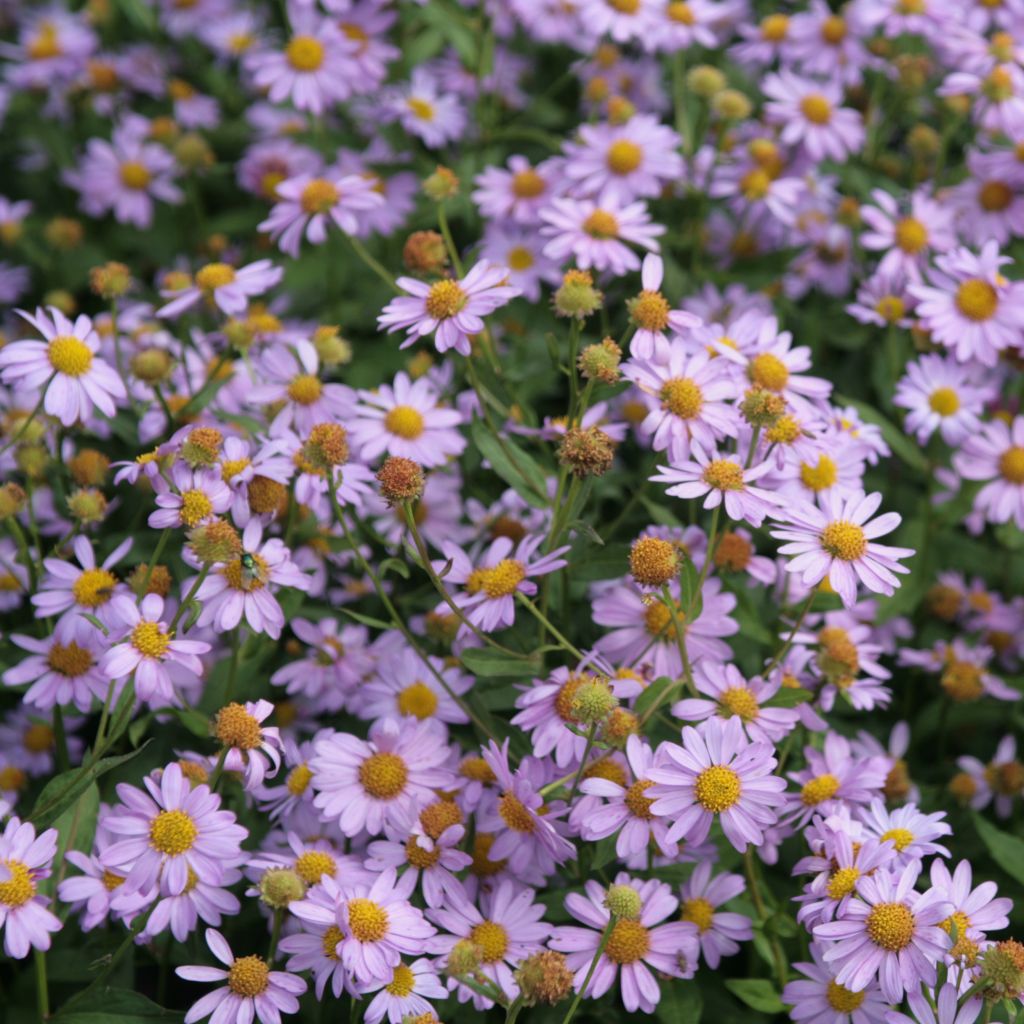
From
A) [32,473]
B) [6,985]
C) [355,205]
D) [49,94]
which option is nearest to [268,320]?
[355,205]

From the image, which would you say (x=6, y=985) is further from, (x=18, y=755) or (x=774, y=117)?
(x=774, y=117)

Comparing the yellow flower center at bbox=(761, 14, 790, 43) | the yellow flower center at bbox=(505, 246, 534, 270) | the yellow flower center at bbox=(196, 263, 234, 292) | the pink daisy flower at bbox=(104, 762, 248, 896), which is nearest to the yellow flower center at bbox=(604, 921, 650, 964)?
the pink daisy flower at bbox=(104, 762, 248, 896)


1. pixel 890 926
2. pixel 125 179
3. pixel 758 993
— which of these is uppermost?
pixel 890 926

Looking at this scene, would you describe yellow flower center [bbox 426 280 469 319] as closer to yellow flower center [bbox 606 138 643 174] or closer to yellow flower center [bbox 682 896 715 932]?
yellow flower center [bbox 606 138 643 174]

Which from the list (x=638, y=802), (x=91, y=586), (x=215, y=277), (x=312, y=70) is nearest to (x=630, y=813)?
(x=638, y=802)

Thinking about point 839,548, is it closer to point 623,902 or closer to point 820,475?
point 820,475

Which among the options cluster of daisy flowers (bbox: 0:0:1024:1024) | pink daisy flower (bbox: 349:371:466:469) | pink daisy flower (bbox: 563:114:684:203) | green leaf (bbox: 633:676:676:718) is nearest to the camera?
cluster of daisy flowers (bbox: 0:0:1024:1024)
